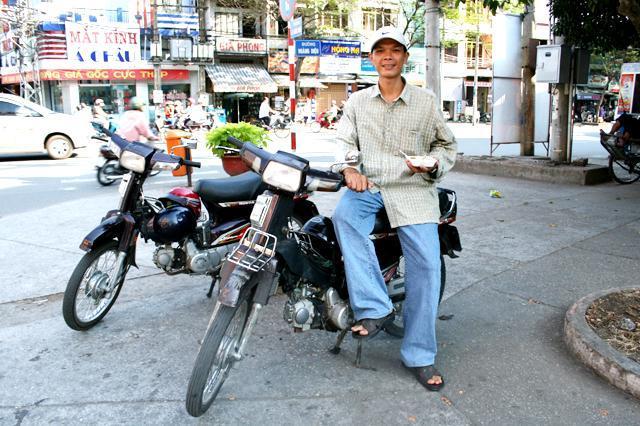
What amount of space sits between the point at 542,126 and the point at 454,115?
1293 inches

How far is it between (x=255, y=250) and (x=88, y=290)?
1.61m

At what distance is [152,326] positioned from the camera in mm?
3791

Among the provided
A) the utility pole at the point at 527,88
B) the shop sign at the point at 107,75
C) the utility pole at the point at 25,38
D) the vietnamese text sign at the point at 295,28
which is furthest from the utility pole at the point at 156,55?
the utility pole at the point at 527,88

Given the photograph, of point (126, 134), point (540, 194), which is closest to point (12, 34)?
point (126, 134)

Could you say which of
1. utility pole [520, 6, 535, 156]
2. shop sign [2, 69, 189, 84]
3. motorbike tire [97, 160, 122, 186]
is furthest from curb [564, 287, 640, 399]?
shop sign [2, 69, 189, 84]

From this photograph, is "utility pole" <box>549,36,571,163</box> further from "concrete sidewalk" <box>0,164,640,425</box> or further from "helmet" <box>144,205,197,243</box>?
"helmet" <box>144,205,197,243</box>

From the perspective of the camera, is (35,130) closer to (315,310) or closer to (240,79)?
(315,310)

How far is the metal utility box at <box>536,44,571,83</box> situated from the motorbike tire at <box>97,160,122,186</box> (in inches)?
301

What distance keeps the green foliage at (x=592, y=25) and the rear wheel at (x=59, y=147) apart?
1117cm

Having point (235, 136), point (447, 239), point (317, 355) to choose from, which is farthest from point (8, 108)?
point (447, 239)

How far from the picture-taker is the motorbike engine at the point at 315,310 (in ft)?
9.62

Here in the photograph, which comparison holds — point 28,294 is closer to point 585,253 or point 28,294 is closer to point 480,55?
point 585,253

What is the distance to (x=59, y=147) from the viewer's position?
13.9 meters

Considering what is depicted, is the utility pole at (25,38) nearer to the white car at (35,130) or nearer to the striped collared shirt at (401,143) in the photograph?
the white car at (35,130)
